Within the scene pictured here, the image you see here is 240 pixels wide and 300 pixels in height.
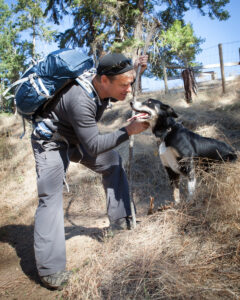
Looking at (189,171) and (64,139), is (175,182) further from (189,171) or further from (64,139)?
(64,139)

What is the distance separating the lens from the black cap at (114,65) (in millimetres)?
2389

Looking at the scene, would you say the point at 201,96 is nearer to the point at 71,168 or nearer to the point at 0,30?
the point at 71,168

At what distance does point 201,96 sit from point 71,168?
6.55m

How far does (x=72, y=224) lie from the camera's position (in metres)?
4.38

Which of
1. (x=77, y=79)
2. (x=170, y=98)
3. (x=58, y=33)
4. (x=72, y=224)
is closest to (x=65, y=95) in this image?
(x=77, y=79)

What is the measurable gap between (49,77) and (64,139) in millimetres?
659

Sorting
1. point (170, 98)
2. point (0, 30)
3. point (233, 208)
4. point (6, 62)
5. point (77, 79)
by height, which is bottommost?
point (233, 208)

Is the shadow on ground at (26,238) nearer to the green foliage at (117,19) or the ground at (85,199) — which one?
the ground at (85,199)

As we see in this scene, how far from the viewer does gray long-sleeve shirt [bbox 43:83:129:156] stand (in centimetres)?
233

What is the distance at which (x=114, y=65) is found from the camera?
2381 millimetres

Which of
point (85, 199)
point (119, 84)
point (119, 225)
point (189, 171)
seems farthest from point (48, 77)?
point (85, 199)

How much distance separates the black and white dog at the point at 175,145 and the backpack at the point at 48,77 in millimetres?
1564

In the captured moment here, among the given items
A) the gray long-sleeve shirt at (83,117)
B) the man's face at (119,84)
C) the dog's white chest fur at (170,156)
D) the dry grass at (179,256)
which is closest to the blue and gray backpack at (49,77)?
the gray long-sleeve shirt at (83,117)

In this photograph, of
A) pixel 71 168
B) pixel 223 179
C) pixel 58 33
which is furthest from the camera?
pixel 58 33
